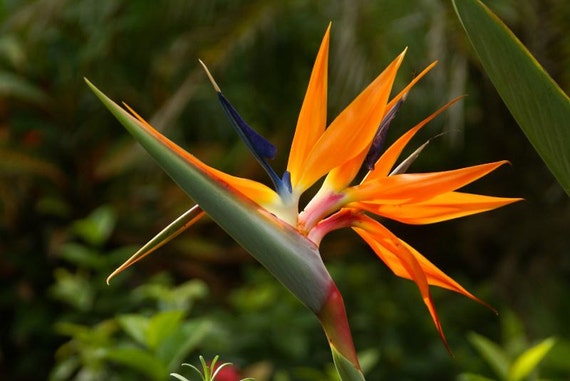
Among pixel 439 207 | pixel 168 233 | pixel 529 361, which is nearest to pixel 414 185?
pixel 439 207

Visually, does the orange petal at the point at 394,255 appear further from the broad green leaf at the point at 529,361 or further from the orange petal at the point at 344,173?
the broad green leaf at the point at 529,361

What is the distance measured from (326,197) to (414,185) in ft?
0.19

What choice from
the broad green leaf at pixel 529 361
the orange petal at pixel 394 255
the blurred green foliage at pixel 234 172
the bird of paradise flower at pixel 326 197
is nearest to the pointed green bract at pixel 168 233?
the bird of paradise flower at pixel 326 197

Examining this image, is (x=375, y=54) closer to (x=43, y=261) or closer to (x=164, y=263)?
(x=164, y=263)

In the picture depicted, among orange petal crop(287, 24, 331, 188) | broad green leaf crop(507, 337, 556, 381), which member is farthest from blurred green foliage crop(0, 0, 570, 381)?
orange petal crop(287, 24, 331, 188)

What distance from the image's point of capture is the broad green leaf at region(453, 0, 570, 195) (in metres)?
0.51

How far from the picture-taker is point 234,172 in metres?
2.52

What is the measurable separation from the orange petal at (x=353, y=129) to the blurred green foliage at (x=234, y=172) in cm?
82

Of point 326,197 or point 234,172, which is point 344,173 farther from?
point 234,172

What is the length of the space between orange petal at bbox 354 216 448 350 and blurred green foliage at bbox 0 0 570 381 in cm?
80

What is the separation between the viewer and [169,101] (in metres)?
2.45

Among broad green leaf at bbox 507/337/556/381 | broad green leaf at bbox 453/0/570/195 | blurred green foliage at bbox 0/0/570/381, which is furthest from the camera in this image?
blurred green foliage at bbox 0/0/570/381

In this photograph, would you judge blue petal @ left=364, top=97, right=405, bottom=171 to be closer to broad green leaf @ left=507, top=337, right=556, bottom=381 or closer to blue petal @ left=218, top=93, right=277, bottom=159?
blue petal @ left=218, top=93, right=277, bottom=159

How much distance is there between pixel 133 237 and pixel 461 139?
1041 millimetres
